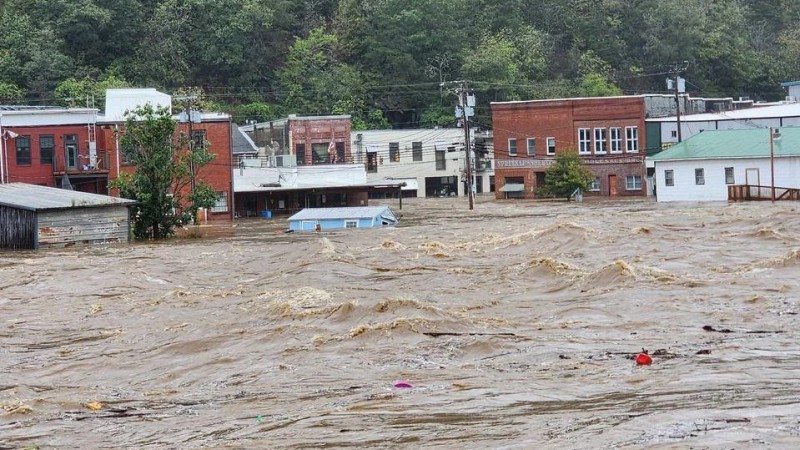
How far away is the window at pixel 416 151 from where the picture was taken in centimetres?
9225

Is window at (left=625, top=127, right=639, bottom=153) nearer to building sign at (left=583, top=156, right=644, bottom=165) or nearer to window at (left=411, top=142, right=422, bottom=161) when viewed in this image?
building sign at (left=583, top=156, right=644, bottom=165)

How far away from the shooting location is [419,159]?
92.5m

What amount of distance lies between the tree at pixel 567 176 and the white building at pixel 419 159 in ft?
46.5

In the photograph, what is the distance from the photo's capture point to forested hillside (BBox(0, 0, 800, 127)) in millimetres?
95750

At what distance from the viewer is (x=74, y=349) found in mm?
24125

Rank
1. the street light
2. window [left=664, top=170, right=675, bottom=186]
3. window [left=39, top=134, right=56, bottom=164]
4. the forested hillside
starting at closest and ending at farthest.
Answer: the street light < window [left=39, top=134, right=56, bottom=164] < window [left=664, top=170, right=675, bottom=186] < the forested hillside

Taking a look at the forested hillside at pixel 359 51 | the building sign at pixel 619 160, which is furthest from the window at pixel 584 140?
the forested hillside at pixel 359 51

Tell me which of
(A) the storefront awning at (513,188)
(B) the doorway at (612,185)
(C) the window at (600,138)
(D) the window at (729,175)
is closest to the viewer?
(D) the window at (729,175)

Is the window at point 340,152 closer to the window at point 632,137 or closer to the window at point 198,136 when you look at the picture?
the window at point 198,136

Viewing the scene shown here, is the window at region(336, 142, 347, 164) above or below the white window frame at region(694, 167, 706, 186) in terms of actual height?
above

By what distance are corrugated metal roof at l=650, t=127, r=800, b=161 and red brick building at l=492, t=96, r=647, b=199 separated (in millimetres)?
10688

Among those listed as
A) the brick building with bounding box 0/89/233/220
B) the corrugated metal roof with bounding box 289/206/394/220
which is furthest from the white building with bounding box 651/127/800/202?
the brick building with bounding box 0/89/233/220

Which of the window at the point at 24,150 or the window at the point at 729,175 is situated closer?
the window at the point at 24,150

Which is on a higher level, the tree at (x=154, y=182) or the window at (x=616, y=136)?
the window at (x=616, y=136)
